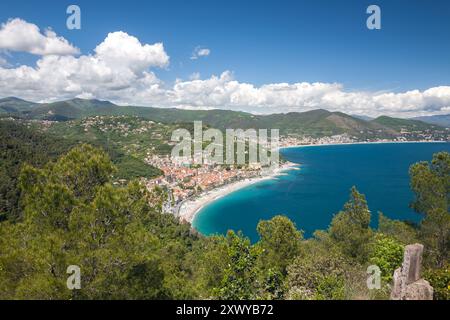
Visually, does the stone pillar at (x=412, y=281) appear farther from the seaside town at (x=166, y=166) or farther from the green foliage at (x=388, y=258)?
the seaside town at (x=166, y=166)

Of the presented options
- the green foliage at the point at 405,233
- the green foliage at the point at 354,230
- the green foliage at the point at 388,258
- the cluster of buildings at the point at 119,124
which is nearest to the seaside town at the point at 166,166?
the cluster of buildings at the point at 119,124

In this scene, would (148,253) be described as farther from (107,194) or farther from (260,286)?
(260,286)

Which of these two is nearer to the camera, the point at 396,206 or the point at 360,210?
the point at 360,210

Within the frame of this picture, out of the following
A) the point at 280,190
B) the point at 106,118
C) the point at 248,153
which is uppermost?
the point at 106,118

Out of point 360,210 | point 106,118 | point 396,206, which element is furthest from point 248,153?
point 360,210

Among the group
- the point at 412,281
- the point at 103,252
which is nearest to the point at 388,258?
the point at 412,281

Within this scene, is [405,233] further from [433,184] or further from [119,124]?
[119,124]
